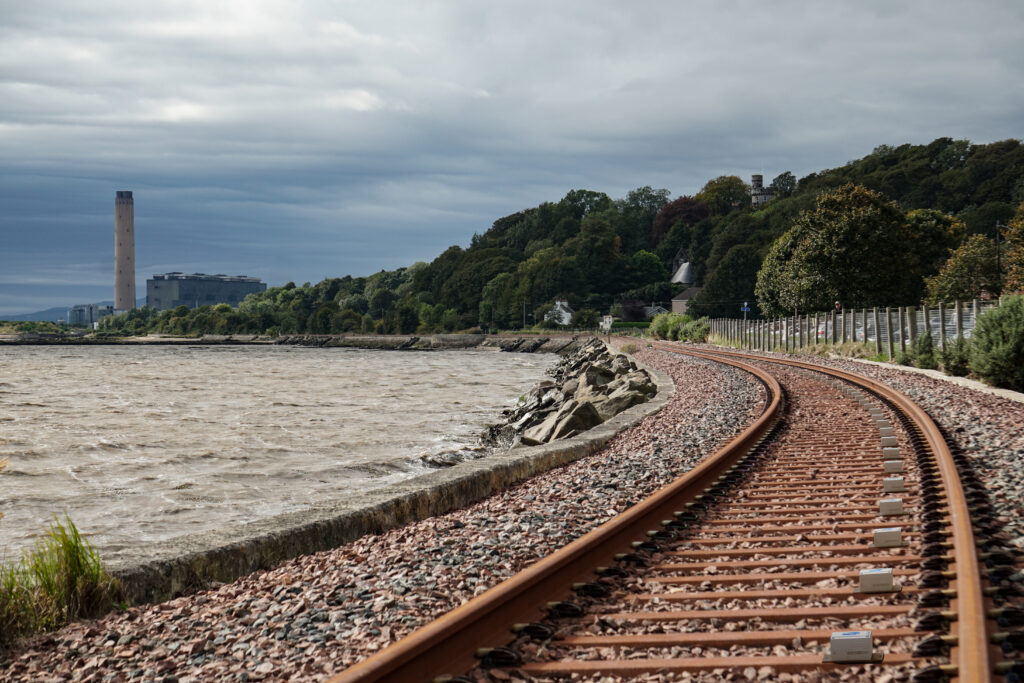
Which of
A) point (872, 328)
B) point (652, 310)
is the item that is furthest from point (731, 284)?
point (872, 328)

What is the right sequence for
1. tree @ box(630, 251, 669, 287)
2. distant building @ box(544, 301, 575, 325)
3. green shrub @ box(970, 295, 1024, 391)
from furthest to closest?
tree @ box(630, 251, 669, 287)
distant building @ box(544, 301, 575, 325)
green shrub @ box(970, 295, 1024, 391)

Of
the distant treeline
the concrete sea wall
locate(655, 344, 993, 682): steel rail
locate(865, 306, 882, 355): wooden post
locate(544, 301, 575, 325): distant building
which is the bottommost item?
the concrete sea wall

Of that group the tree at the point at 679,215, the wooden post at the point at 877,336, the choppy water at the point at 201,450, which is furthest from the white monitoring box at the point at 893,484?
the tree at the point at 679,215

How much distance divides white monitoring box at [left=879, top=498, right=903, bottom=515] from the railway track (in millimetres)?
40

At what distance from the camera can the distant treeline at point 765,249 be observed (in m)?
48.9

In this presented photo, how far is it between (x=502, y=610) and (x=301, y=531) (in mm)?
2422

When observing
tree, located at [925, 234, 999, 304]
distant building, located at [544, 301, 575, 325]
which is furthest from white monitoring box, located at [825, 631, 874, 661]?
distant building, located at [544, 301, 575, 325]

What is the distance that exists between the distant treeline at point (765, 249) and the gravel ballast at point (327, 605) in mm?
45663

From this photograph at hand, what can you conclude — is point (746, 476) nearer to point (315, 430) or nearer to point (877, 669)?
point (877, 669)

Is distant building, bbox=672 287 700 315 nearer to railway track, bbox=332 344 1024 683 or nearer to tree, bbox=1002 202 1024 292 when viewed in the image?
tree, bbox=1002 202 1024 292

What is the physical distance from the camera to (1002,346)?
55.0 feet

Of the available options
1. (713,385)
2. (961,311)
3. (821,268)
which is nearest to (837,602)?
(713,385)

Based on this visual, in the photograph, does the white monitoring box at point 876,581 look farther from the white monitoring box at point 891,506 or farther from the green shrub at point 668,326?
the green shrub at point 668,326

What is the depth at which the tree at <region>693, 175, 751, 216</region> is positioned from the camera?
183000 mm
